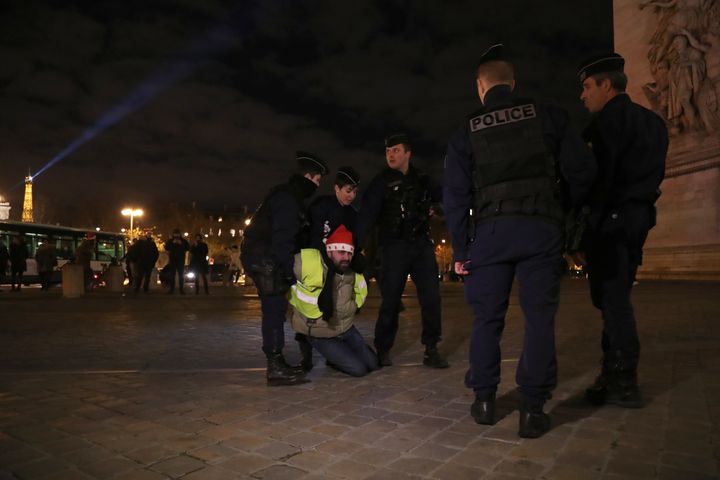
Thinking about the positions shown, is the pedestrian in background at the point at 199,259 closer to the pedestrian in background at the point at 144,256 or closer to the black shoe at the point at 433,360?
the pedestrian in background at the point at 144,256

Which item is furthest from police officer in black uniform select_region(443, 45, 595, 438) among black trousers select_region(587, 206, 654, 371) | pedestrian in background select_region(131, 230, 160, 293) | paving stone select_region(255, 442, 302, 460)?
pedestrian in background select_region(131, 230, 160, 293)

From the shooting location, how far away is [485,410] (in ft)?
10.3

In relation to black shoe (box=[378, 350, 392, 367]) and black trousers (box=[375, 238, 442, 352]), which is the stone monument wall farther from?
black shoe (box=[378, 350, 392, 367])

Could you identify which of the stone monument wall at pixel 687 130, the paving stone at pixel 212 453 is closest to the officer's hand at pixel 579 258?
the paving stone at pixel 212 453

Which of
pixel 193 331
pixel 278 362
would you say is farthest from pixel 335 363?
pixel 193 331

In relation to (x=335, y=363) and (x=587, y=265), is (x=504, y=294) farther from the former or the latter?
(x=335, y=363)

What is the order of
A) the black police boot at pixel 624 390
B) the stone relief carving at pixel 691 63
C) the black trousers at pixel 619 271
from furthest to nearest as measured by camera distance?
the stone relief carving at pixel 691 63 → the black trousers at pixel 619 271 → the black police boot at pixel 624 390

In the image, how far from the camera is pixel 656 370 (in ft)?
14.9

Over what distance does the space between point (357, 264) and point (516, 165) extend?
6.99 feet

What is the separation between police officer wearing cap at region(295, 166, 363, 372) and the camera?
4914 mm

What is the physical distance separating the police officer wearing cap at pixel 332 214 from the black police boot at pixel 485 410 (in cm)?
198

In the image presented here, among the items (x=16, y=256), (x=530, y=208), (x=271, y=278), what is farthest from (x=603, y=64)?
(x=16, y=256)

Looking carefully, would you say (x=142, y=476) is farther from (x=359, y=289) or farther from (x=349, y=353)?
(x=359, y=289)

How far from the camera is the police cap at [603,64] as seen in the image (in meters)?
3.77
